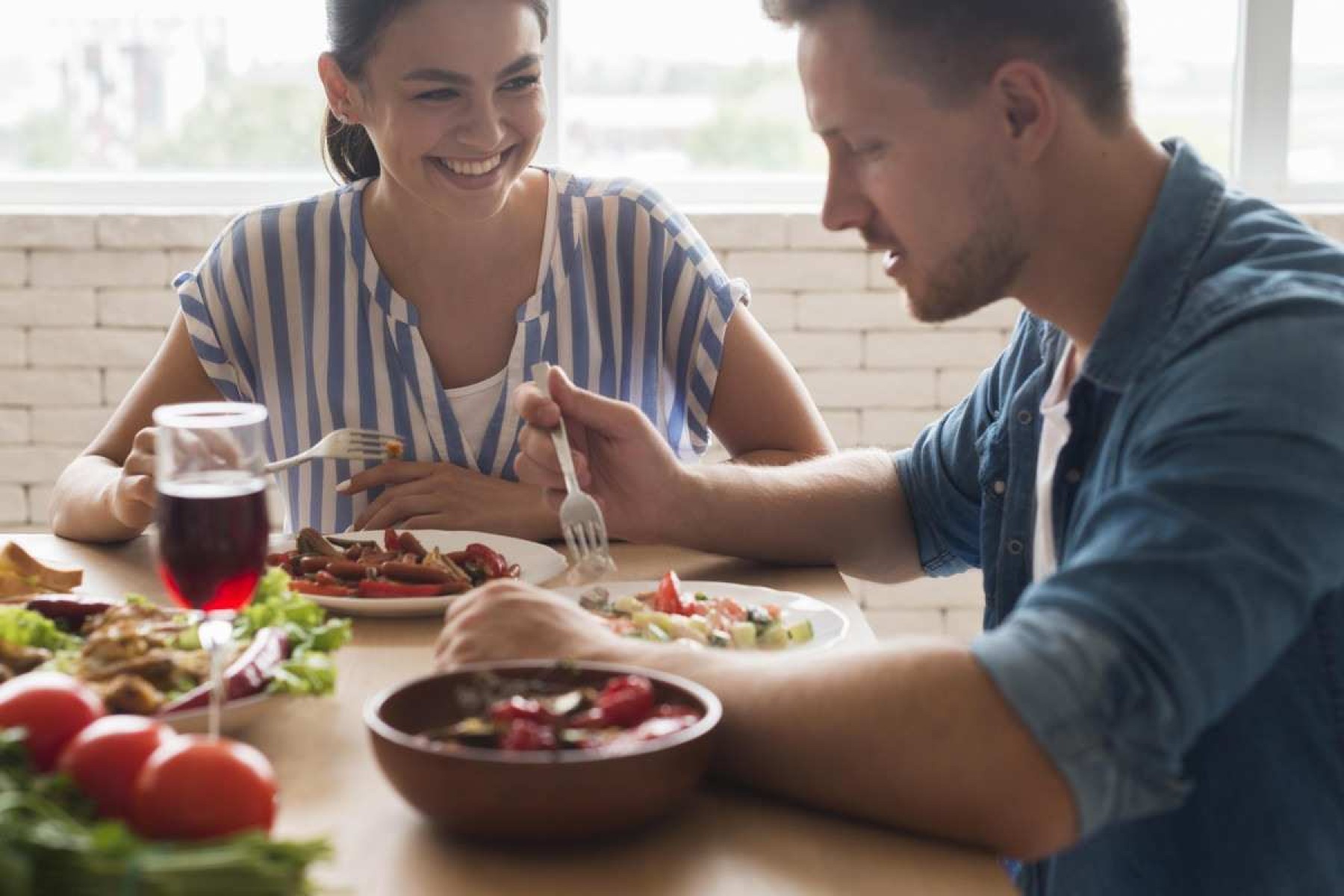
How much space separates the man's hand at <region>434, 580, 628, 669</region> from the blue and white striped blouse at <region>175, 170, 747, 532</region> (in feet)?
3.39

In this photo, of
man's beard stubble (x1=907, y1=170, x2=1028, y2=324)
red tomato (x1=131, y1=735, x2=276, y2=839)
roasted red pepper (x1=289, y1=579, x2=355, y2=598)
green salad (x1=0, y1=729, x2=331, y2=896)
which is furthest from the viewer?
roasted red pepper (x1=289, y1=579, x2=355, y2=598)

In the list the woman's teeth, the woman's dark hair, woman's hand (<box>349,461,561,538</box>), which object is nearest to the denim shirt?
woman's hand (<box>349,461,561,538</box>)

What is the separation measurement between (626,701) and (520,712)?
0.08 meters

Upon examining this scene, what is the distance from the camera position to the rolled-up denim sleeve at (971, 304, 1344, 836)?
43.3 inches

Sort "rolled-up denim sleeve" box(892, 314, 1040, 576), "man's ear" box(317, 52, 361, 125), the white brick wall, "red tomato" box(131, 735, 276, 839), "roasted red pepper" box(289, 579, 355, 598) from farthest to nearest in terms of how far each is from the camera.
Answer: the white brick wall, "man's ear" box(317, 52, 361, 125), "rolled-up denim sleeve" box(892, 314, 1040, 576), "roasted red pepper" box(289, 579, 355, 598), "red tomato" box(131, 735, 276, 839)

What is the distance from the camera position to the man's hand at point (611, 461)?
1.80 meters

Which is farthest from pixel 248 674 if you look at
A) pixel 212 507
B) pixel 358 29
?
pixel 358 29

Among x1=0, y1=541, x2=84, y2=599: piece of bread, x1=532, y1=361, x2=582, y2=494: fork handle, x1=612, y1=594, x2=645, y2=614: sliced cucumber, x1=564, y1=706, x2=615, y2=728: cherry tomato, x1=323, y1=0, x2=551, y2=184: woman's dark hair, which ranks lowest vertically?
x1=612, y1=594, x2=645, y2=614: sliced cucumber

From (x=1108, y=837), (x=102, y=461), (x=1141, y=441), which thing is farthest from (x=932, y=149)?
(x=102, y=461)

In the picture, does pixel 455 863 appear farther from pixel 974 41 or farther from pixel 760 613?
pixel 974 41

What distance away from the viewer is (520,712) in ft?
3.72

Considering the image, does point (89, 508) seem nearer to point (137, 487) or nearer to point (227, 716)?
point (137, 487)

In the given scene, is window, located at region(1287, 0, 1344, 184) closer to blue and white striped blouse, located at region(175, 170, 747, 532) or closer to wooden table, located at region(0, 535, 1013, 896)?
blue and white striped blouse, located at region(175, 170, 747, 532)

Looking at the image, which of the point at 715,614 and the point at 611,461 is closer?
the point at 715,614
